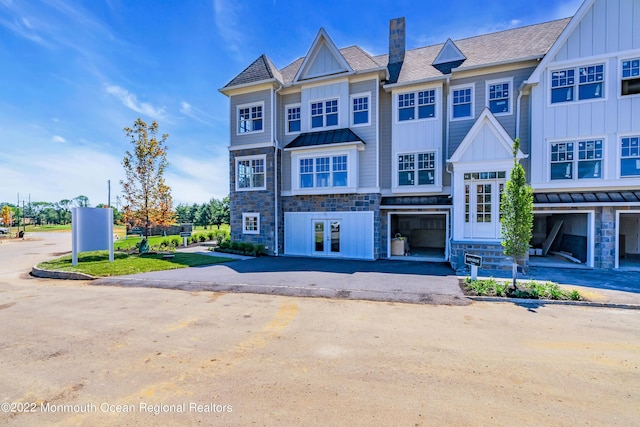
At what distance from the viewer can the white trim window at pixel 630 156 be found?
12.8 m

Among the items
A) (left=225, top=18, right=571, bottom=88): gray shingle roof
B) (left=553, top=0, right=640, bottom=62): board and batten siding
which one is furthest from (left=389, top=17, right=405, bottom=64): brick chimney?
(left=553, top=0, right=640, bottom=62): board and batten siding

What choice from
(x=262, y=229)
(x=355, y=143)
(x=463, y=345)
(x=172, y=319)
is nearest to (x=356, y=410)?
(x=463, y=345)

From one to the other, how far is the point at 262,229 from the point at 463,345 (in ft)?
46.7

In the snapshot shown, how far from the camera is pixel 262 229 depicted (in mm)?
18156

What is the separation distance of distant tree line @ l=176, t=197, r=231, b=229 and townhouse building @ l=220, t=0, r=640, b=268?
2678 cm

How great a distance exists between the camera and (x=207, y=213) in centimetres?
4694

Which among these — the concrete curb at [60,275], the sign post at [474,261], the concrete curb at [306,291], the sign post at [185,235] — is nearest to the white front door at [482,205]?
the sign post at [474,261]

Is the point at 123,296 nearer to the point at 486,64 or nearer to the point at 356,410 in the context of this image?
the point at 356,410

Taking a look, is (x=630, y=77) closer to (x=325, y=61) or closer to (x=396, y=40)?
(x=396, y=40)

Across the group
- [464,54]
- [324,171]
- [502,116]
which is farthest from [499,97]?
[324,171]

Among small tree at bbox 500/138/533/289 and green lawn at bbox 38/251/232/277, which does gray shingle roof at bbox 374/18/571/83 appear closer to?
small tree at bbox 500/138/533/289

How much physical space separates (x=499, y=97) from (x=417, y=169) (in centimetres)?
526

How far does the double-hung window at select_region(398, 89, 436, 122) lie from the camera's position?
622 inches

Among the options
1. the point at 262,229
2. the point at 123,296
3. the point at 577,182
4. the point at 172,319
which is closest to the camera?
the point at 172,319
